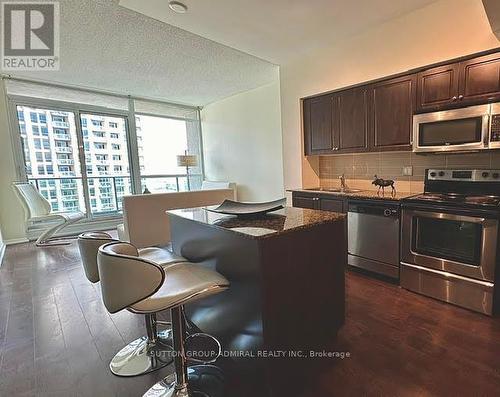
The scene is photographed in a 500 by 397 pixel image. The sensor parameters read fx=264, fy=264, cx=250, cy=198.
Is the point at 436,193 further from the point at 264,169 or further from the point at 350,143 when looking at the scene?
the point at 264,169

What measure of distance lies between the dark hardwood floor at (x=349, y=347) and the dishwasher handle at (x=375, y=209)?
2.41 ft

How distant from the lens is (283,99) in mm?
3990

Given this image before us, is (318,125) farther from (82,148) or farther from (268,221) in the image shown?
(82,148)

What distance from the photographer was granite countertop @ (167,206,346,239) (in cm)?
134

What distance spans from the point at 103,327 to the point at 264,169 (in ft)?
13.1

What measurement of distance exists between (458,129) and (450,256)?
1113 millimetres

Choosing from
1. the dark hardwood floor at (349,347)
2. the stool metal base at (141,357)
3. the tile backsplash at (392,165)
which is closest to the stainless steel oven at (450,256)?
the dark hardwood floor at (349,347)

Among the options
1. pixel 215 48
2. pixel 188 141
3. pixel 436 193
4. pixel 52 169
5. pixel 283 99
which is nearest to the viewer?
pixel 436 193

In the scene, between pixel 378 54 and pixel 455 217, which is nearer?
pixel 455 217

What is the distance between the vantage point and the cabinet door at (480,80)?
7.02 feet

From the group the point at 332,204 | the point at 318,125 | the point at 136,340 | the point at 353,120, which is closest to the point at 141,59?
the point at 318,125

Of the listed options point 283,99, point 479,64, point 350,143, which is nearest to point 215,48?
point 283,99

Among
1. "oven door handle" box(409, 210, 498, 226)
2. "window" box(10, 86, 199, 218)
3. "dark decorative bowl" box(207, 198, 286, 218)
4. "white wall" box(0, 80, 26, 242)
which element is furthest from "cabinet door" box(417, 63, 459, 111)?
"white wall" box(0, 80, 26, 242)

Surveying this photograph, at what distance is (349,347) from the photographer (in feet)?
5.82
